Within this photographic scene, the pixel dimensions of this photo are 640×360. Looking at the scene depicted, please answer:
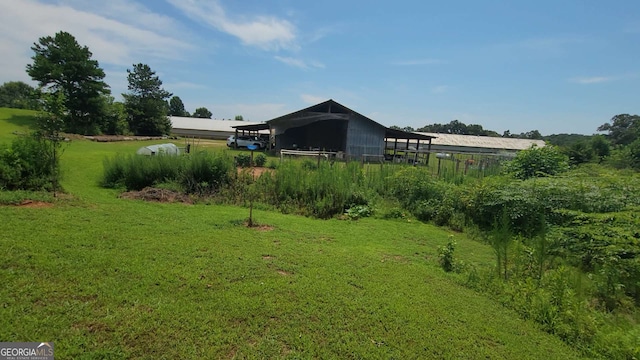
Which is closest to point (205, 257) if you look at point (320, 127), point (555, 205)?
point (555, 205)

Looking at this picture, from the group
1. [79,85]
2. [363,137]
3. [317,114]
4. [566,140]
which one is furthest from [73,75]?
[566,140]

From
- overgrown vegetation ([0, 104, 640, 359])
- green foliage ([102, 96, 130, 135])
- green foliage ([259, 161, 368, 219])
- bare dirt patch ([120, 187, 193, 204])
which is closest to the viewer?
overgrown vegetation ([0, 104, 640, 359])

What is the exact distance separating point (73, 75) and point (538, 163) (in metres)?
44.6

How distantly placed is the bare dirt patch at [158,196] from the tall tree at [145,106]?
40.1m

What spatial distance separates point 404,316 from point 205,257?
2657 millimetres

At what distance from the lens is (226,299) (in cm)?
320

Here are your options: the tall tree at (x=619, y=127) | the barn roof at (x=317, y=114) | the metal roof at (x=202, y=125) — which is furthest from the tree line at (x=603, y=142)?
the metal roof at (x=202, y=125)

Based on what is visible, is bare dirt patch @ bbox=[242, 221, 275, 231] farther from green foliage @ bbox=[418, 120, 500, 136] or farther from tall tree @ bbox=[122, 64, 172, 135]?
green foliage @ bbox=[418, 120, 500, 136]

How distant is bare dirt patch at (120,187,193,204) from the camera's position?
809cm

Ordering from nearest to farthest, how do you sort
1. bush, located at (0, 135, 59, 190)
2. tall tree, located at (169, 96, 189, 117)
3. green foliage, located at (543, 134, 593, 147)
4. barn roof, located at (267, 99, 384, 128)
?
bush, located at (0, 135, 59, 190) → barn roof, located at (267, 99, 384, 128) → green foliage, located at (543, 134, 593, 147) → tall tree, located at (169, 96, 189, 117)

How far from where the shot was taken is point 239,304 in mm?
3139

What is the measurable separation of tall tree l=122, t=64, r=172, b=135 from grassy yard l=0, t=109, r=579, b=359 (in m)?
43.0

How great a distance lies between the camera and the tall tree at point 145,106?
43125 mm

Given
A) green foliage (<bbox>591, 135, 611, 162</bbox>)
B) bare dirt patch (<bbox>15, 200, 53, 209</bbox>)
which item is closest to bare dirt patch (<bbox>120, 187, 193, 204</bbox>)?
bare dirt patch (<bbox>15, 200, 53, 209</bbox>)
